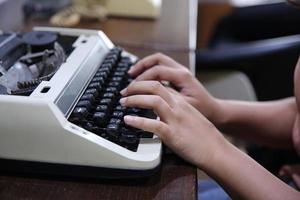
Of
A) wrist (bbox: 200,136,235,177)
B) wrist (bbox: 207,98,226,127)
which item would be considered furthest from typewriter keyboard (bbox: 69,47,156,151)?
wrist (bbox: 207,98,226,127)

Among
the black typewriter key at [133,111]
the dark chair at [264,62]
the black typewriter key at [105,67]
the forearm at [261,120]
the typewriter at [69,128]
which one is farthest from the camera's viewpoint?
the dark chair at [264,62]

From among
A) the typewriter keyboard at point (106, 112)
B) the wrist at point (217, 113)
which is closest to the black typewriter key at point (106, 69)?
the typewriter keyboard at point (106, 112)

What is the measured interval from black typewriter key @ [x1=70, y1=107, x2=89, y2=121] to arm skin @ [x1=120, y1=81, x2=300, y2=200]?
0.06 m

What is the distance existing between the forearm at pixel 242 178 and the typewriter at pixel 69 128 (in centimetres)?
10

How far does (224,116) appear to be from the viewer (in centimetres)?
94

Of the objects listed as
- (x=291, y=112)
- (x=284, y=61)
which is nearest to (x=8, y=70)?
(x=291, y=112)

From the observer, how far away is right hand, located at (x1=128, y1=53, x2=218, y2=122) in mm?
858

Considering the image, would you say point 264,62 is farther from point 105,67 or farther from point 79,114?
point 79,114

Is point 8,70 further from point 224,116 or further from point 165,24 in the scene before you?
point 165,24

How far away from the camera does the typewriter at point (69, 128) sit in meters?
0.62

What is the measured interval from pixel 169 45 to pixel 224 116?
11.5 inches

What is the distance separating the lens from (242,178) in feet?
2.29

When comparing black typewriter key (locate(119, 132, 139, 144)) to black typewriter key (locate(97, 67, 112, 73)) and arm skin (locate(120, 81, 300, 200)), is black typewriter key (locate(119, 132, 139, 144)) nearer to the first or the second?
arm skin (locate(120, 81, 300, 200))

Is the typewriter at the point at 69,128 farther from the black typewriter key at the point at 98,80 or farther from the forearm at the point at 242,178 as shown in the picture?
the forearm at the point at 242,178
